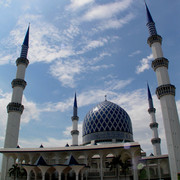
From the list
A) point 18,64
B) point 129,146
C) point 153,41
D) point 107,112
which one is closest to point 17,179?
point 129,146

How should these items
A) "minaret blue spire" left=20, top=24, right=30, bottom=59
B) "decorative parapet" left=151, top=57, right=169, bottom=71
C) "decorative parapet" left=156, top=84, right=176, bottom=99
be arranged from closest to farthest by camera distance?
"decorative parapet" left=156, top=84, right=176, bottom=99, "decorative parapet" left=151, top=57, right=169, bottom=71, "minaret blue spire" left=20, top=24, right=30, bottom=59

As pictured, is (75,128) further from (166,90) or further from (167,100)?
(166,90)

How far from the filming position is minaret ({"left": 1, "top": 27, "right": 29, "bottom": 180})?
1125 inches

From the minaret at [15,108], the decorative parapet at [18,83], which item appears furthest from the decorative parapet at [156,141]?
the decorative parapet at [18,83]

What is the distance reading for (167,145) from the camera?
24.2 metres

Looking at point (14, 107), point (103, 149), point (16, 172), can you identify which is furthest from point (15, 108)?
point (103, 149)

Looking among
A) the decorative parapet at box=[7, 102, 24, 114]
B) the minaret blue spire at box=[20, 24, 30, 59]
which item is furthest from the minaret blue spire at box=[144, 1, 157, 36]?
the decorative parapet at box=[7, 102, 24, 114]

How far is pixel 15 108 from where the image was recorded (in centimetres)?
3053

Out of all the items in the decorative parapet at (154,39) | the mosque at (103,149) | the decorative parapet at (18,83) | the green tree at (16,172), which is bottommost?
the green tree at (16,172)

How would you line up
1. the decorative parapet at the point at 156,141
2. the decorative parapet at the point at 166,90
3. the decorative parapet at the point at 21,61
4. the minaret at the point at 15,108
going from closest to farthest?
1. the decorative parapet at the point at 166,90
2. the minaret at the point at 15,108
3. the decorative parapet at the point at 21,61
4. the decorative parapet at the point at 156,141

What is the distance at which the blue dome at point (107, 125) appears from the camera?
122 feet

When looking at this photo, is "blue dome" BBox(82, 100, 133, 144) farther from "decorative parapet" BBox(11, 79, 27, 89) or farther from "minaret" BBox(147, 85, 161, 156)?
"decorative parapet" BBox(11, 79, 27, 89)

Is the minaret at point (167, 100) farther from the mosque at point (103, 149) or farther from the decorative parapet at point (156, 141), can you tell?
the decorative parapet at point (156, 141)

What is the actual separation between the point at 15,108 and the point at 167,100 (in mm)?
22046
